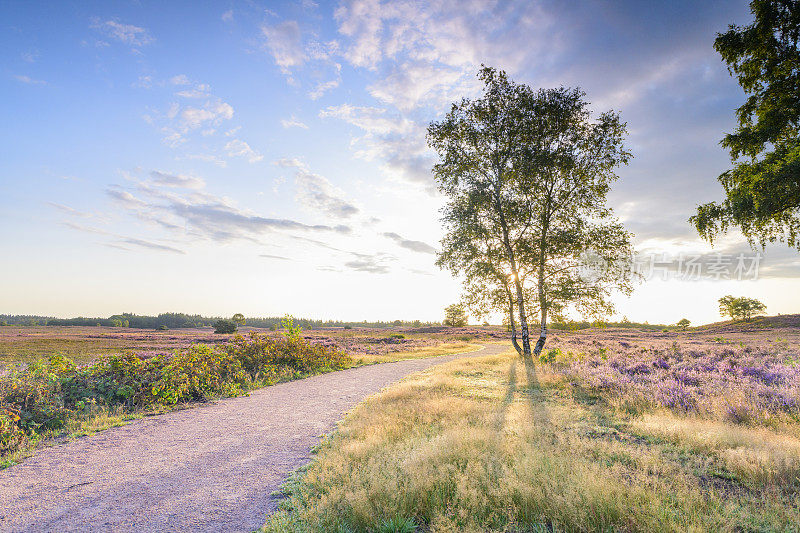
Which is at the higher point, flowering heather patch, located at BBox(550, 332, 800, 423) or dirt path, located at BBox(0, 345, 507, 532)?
flowering heather patch, located at BBox(550, 332, 800, 423)

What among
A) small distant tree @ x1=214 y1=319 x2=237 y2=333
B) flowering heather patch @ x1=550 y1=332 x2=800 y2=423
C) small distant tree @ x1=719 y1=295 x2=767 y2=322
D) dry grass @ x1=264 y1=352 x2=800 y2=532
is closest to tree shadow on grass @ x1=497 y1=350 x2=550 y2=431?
dry grass @ x1=264 y1=352 x2=800 y2=532

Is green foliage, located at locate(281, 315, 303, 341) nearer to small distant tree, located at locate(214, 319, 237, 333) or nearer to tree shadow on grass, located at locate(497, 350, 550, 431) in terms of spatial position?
tree shadow on grass, located at locate(497, 350, 550, 431)

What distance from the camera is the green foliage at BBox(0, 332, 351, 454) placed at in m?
8.81

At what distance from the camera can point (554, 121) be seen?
2220cm

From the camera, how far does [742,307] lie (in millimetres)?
77688

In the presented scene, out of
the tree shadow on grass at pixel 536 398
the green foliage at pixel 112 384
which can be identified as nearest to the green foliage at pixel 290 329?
the green foliage at pixel 112 384

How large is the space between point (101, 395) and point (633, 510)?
14.2 meters

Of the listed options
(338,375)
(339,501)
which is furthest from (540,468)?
(338,375)

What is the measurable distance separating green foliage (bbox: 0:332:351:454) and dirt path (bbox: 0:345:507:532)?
152cm

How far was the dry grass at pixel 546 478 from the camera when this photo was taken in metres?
4.02

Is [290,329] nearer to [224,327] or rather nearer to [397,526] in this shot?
[397,526]

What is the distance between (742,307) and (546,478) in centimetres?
10435

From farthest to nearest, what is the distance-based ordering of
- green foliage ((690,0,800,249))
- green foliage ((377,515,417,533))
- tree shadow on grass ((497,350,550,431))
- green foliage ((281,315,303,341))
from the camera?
green foliage ((281,315,303,341)), green foliage ((690,0,800,249)), tree shadow on grass ((497,350,550,431)), green foliage ((377,515,417,533))

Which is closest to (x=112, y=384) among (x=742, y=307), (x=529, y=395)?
(x=529, y=395)
